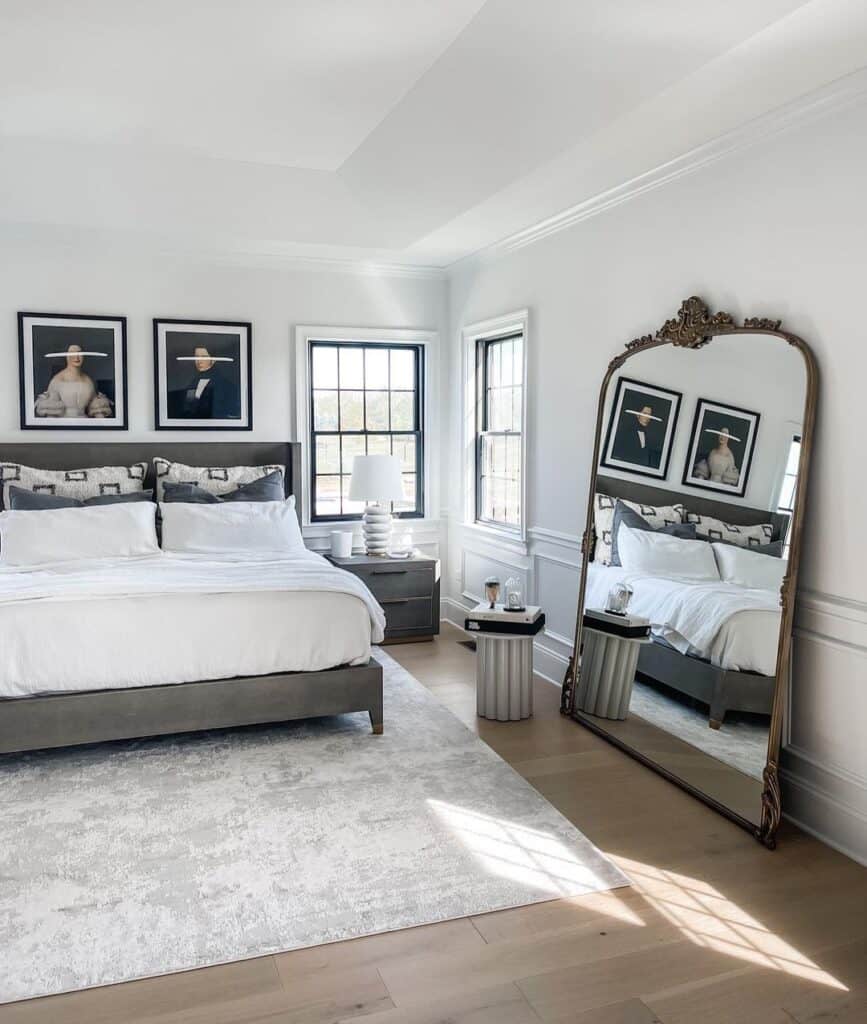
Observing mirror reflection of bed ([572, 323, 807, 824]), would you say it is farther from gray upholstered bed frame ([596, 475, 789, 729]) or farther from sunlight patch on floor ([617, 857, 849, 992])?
sunlight patch on floor ([617, 857, 849, 992])

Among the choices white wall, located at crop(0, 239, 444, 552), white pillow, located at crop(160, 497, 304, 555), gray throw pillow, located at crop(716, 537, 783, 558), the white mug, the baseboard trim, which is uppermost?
white wall, located at crop(0, 239, 444, 552)

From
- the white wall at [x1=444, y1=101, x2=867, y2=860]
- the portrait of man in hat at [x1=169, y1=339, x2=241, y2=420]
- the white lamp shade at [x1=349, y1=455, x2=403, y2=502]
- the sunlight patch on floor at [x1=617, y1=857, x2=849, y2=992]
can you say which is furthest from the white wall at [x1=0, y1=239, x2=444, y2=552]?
the sunlight patch on floor at [x1=617, y1=857, x2=849, y2=992]

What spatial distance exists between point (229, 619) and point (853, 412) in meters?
2.66

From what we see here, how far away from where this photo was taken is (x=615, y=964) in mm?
2410

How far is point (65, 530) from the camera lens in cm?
492

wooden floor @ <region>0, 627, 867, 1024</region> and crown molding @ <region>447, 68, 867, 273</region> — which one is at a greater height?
crown molding @ <region>447, 68, 867, 273</region>

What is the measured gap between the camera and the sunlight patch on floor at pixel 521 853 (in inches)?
111

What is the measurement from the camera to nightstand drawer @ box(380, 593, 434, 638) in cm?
593

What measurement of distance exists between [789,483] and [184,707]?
266cm

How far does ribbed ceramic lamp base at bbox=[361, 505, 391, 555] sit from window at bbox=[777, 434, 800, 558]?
10.7ft

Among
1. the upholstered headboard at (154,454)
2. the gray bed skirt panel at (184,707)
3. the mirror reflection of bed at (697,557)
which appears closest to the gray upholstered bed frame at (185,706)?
the gray bed skirt panel at (184,707)

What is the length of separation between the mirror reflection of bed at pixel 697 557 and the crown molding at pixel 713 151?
30.6 inches

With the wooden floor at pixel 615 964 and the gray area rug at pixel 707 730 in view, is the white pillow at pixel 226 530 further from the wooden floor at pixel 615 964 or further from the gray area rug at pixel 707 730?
the wooden floor at pixel 615 964

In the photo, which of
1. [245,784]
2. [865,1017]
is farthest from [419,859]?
[865,1017]
